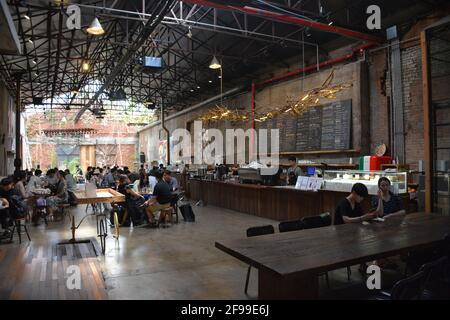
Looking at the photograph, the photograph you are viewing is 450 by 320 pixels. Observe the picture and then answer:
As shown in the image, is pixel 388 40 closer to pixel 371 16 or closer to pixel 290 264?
pixel 371 16

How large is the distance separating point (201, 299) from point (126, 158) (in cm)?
2638

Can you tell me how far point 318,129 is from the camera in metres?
9.24

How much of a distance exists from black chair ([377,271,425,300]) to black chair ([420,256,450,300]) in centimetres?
12

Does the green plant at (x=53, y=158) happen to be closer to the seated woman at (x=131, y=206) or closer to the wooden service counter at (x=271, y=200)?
the wooden service counter at (x=271, y=200)

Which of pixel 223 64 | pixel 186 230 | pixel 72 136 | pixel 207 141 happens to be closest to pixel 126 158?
pixel 72 136

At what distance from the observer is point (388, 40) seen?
24.4 ft

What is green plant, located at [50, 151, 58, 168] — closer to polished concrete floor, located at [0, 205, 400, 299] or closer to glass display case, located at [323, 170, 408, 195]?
polished concrete floor, located at [0, 205, 400, 299]

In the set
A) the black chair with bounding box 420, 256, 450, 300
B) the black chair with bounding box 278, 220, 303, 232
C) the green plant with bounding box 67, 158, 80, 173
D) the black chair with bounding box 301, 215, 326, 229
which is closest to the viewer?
the black chair with bounding box 420, 256, 450, 300

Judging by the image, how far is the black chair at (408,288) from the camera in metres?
2.02

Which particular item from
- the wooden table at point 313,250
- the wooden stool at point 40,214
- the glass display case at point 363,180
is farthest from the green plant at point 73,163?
the wooden table at point 313,250

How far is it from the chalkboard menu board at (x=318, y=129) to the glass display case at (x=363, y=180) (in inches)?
89.0

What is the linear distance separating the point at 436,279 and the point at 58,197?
305 inches

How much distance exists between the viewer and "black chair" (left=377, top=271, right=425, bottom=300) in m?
2.02

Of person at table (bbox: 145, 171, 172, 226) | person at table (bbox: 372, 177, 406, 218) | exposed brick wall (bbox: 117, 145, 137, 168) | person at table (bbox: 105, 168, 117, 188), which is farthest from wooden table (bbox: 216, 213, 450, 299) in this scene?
exposed brick wall (bbox: 117, 145, 137, 168)
